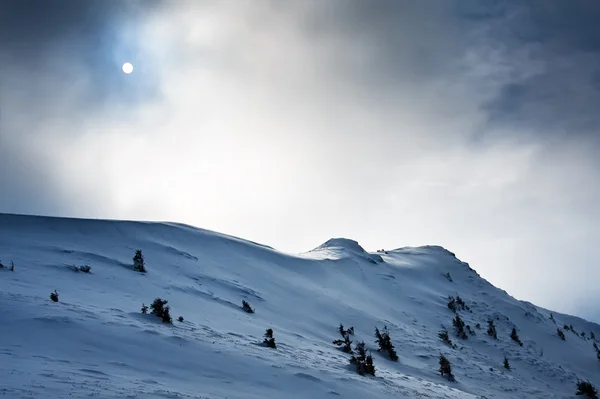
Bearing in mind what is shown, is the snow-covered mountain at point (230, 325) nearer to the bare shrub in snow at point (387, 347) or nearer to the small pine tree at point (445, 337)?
the bare shrub in snow at point (387, 347)

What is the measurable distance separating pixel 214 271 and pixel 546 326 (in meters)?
19.5

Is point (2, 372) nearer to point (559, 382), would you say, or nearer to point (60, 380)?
point (60, 380)

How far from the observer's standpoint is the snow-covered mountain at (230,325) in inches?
249

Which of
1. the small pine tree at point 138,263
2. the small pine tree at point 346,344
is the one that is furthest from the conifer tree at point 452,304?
the small pine tree at point 138,263

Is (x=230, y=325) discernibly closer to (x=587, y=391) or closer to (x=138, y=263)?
(x=138, y=263)

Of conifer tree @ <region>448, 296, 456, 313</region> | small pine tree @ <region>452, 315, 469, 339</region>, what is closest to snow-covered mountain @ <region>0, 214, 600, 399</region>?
small pine tree @ <region>452, 315, 469, 339</region>

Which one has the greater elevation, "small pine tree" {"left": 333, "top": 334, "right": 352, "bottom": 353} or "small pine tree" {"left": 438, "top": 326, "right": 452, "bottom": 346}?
"small pine tree" {"left": 438, "top": 326, "right": 452, "bottom": 346}

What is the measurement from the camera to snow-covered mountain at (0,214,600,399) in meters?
6.33

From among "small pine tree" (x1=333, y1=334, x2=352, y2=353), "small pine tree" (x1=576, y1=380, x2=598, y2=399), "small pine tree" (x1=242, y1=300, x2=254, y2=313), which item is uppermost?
"small pine tree" (x1=242, y1=300, x2=254, y2=313)

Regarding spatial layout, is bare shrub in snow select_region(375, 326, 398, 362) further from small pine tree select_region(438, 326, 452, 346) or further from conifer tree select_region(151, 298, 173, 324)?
conifer tree select_region(151, 298, 173, 324)

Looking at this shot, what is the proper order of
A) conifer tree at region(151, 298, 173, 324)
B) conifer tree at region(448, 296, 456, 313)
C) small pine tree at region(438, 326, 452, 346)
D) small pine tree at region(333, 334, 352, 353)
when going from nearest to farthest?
1. conifer tree at region(151, 298, 173, 324)
2. small pine tree at region(333, 334, 352, 353)
3. small pine tree at region(438, 326, 452, 346)
4. conifer tree at region(448, 296, 456, 313)

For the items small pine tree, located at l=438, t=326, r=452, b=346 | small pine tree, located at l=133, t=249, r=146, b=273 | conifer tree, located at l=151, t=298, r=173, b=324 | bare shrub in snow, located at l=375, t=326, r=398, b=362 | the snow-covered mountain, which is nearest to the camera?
the snow-covered mountain

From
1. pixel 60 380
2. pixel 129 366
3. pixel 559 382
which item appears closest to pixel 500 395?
pixel 559 382

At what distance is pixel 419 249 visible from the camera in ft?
108
